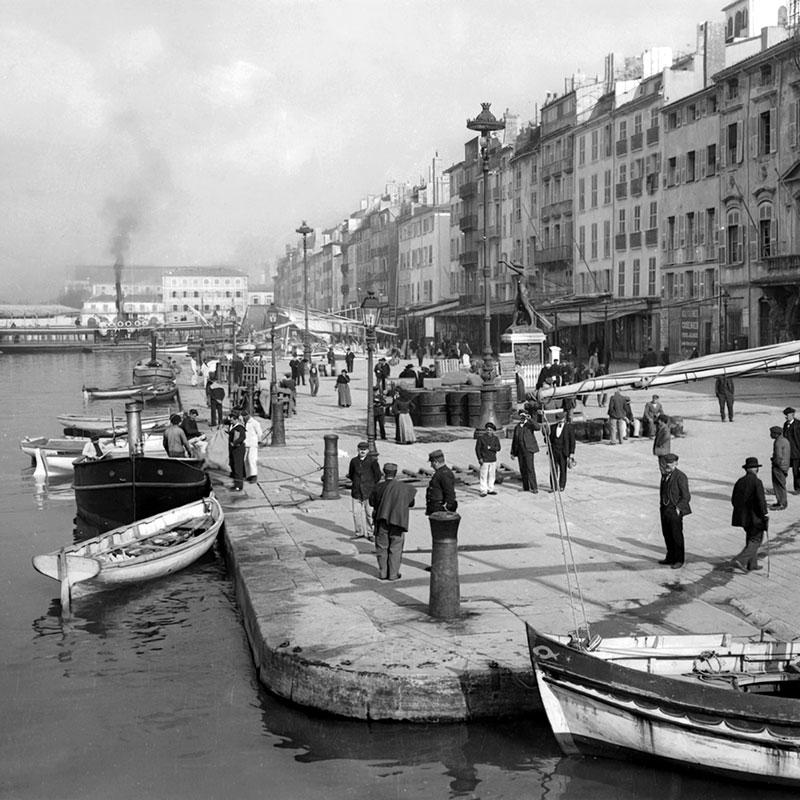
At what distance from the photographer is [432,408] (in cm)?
2997

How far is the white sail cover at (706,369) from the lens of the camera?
36.5 ft

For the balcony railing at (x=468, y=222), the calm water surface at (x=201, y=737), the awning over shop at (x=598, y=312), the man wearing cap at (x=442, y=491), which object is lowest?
→ the calm water surface at (x=201, y=737)

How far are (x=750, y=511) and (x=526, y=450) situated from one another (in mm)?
6238

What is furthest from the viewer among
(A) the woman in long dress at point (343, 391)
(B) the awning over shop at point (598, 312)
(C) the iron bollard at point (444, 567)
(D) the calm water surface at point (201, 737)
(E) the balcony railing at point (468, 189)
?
(E) the balcony railing at point (468, 189)

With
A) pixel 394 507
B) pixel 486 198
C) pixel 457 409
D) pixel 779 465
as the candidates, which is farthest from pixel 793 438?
pixel 457 409

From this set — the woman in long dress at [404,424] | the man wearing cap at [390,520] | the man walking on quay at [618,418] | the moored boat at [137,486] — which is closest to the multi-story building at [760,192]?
the man walking on quay at [618,418]

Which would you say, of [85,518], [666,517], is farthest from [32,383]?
[666,517]

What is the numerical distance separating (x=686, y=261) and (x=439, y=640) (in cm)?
4577

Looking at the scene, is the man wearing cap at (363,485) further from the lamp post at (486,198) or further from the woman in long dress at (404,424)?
the woman in long dress at (404,424)

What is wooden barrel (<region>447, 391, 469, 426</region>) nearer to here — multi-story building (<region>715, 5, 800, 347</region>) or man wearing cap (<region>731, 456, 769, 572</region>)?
man wearing cap (<region>731, 456, 769, 572</region>)

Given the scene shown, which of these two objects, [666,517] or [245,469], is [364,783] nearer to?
[666,517]

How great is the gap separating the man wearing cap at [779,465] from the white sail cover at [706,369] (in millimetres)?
5172

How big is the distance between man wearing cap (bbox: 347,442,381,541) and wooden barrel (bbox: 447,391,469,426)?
46.5ft

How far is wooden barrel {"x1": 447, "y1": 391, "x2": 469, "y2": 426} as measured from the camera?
2975 centimetres
